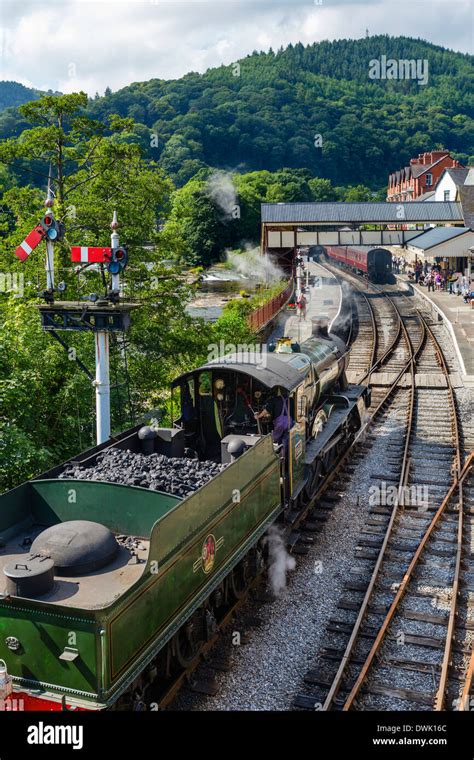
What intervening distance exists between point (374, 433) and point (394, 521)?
5452 millimetres

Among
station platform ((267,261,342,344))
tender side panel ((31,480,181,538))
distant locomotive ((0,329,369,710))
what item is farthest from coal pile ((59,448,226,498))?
station platform ((267,261,342,344))

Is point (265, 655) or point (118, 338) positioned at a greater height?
point (118, 338)

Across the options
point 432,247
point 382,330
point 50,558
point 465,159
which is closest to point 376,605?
point 50,558

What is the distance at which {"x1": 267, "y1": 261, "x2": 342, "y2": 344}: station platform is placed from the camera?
3039cm

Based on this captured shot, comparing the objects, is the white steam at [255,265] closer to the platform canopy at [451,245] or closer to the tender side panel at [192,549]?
the platform canopy at [451,245]

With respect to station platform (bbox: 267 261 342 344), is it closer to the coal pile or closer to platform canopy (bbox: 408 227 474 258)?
platform canopy (bbox: 408 227 474 258)

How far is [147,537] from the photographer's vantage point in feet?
27.1

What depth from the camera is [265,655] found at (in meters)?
8.88

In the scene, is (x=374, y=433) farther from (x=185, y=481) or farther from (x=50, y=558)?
(x=50, y=558)

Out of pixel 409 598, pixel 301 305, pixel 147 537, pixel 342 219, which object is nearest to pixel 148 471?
pixel 147 537

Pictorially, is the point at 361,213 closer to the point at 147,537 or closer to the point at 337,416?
the point at 337,416

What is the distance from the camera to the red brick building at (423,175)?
9288cm

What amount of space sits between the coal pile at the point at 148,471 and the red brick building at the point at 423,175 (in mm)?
84383

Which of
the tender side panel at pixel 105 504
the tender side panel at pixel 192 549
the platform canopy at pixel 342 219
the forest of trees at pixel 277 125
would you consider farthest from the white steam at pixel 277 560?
the forest of trees at pixel 277 125
